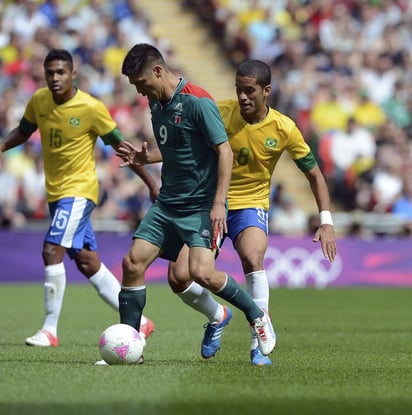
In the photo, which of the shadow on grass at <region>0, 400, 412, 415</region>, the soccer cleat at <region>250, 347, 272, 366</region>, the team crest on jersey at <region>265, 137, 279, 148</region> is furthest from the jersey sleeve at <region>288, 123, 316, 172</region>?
the shadow on grass at <region>0, 400, 412, 415</region>

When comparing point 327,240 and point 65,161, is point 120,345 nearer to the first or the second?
point 327,240

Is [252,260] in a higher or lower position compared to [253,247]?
lower

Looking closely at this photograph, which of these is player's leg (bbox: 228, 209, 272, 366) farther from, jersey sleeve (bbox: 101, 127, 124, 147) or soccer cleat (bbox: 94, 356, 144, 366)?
jersey sleeve (bbox: 101, 127, 124, 147)

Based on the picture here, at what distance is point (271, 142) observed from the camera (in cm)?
995

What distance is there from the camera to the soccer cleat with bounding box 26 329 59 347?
11.1 m

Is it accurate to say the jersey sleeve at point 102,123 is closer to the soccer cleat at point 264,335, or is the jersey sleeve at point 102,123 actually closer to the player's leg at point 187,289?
the player's leg at point 187,289

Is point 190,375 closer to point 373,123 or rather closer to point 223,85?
point 373,123

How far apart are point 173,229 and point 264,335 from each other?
1080 millimetres

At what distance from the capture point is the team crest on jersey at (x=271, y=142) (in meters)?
9.95

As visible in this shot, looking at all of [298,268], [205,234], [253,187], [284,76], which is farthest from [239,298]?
[284,76]

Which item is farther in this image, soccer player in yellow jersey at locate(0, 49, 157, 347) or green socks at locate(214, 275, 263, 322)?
soccer player in yellow jersey at locate(0, 49, 157, 347)

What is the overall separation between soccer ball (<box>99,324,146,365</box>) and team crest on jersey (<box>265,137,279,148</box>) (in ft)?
6.71

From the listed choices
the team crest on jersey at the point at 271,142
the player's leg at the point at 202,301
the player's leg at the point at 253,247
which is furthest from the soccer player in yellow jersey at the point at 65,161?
the team crest on jersey at the point at 271,142

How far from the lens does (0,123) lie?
21.9 meters
